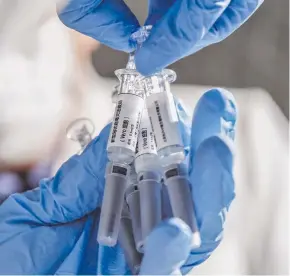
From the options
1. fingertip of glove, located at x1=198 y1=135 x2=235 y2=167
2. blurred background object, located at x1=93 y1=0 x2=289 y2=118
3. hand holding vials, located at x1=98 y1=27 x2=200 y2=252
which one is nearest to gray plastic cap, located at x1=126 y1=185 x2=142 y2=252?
hand holding vials, located at x1=98 y1=27 x2=200 y2=252

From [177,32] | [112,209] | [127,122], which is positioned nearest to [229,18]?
[177,32]

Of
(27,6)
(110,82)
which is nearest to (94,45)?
(110,82)

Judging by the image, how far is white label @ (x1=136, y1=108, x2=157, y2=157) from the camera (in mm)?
703

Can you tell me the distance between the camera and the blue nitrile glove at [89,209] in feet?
2.05

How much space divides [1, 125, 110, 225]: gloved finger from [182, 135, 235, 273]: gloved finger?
0.65 ft

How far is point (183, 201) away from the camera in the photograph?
65 cm

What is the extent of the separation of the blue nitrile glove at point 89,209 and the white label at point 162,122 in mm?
26

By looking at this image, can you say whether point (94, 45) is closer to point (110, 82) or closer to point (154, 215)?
point (110, 82)

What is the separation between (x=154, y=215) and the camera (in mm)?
658

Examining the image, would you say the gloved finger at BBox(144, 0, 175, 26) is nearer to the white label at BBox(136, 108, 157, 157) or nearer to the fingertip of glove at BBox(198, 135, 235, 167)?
the white label at BBox(136, 108, 157, 157)

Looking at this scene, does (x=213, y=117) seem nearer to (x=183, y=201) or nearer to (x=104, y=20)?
(x=183, y=201)

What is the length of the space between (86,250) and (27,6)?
1.87 ft

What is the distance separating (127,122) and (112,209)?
0.38 ft

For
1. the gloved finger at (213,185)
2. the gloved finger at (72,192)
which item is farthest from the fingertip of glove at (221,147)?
the gloved finger at (72,192)
